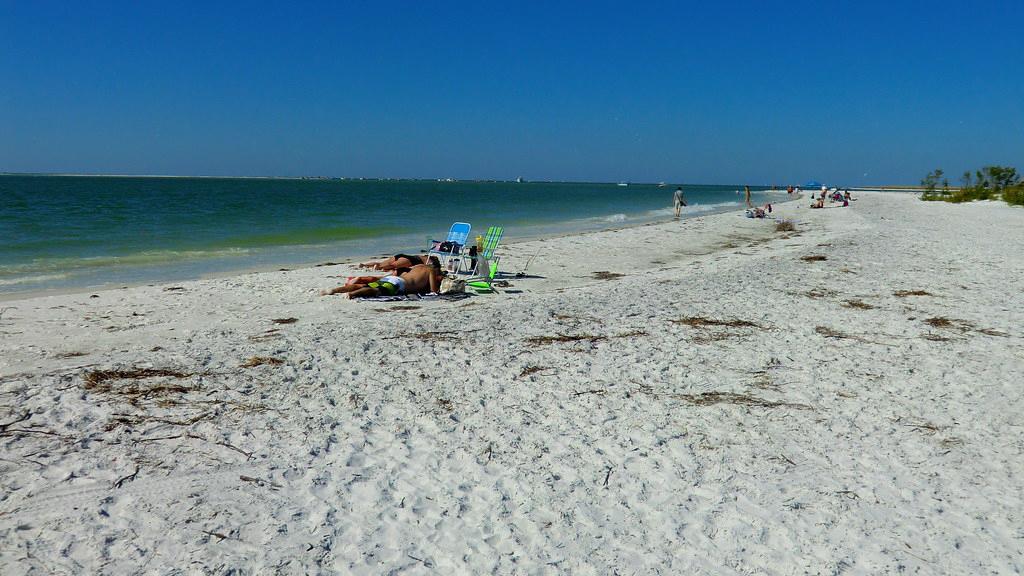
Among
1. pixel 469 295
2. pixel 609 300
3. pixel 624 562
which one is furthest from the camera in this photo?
pixel 469 295

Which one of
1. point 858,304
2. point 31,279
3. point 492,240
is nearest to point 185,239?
point 31,279

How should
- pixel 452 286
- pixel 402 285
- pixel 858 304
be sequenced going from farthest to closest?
pixel 452 286 → pixel 402 285 → pixel 858 304

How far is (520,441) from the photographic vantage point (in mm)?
3857

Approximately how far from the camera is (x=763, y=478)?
3430 mm

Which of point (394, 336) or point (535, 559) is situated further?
point (394, 336)

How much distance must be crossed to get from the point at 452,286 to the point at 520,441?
4.93 metres

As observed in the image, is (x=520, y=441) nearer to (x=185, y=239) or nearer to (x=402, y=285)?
(x=402, y=285)

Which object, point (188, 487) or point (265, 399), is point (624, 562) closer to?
point (188, 487)

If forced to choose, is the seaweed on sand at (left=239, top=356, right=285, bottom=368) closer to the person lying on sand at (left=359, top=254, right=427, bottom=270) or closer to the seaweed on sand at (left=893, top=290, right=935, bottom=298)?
the person lying on sand at (left=359, top=254, right=427, bottom=270)

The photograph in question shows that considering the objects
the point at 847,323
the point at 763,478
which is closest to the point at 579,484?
the point at 763,478

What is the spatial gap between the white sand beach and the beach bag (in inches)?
46.9

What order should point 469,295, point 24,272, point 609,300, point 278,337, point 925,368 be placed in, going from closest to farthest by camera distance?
1. point 925,368
2. point 278,337
3. point 609,300
4. point 469,295
5. point 24,272

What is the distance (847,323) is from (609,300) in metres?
2.70

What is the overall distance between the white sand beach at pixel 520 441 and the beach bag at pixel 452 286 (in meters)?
1.19
